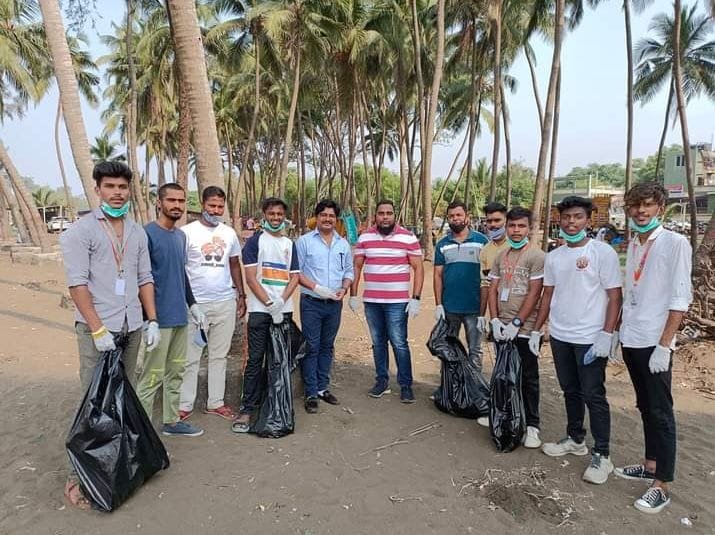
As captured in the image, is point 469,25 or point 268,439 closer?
point 268,439

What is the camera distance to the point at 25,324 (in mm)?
7844

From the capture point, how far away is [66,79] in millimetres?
6414

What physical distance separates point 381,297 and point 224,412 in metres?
1.62

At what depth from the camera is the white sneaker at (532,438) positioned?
375cm

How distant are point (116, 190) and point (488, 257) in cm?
290

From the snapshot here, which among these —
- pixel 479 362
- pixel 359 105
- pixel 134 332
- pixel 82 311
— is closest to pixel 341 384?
pixel 479 362

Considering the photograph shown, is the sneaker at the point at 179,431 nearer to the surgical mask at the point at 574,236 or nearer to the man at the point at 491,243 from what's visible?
the man at the point at 491,243

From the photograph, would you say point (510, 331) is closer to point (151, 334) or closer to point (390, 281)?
point (390, 281)

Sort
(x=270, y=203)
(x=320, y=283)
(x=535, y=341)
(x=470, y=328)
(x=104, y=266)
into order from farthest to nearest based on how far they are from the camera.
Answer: (x=470, y=328), (x=320, y=283), (x=270, y=203), (x=535, y=341), (x=104, y=266)

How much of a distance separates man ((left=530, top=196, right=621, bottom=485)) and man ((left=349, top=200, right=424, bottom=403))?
1.40m

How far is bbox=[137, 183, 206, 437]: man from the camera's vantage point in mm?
3502

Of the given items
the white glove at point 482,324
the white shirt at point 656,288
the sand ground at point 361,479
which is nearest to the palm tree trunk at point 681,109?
the sand ground at point 361,479

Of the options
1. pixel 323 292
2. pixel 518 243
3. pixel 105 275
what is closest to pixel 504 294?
pixel 518 243

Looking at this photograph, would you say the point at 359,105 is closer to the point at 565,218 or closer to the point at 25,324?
the point at 25,324
